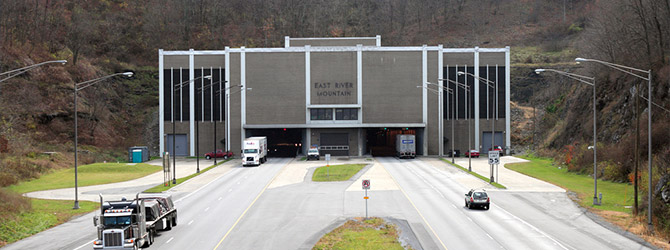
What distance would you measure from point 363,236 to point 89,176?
39970 millimetres

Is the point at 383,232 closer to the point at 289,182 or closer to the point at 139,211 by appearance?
the point at 139,211

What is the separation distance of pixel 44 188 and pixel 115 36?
8163cm

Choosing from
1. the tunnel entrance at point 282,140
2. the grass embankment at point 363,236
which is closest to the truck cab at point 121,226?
the grass embankment at point 363,236

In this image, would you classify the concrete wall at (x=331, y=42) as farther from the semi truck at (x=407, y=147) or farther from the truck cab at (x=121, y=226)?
the truck cab at (x=121, y=226)

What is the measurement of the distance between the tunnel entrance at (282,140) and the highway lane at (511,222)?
41.5m

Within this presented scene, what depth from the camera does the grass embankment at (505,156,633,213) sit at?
3659cm

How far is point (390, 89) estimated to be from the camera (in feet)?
261

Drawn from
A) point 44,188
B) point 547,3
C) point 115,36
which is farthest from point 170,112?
point 547,3

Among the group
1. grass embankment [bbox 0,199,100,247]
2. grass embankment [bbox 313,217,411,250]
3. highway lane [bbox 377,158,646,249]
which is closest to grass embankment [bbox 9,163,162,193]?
grass embankment [bbox 0,199,100,247]

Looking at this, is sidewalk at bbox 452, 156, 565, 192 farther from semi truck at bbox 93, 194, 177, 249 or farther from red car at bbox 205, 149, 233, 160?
red car at bbox 205, 149, 233, 160

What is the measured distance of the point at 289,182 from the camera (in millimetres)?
50312

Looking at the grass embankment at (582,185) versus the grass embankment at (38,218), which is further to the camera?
the grass embankment at (582,185)

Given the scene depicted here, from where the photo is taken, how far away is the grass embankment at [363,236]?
23.5 metres

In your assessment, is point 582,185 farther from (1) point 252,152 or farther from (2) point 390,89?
(2) point 390,89
